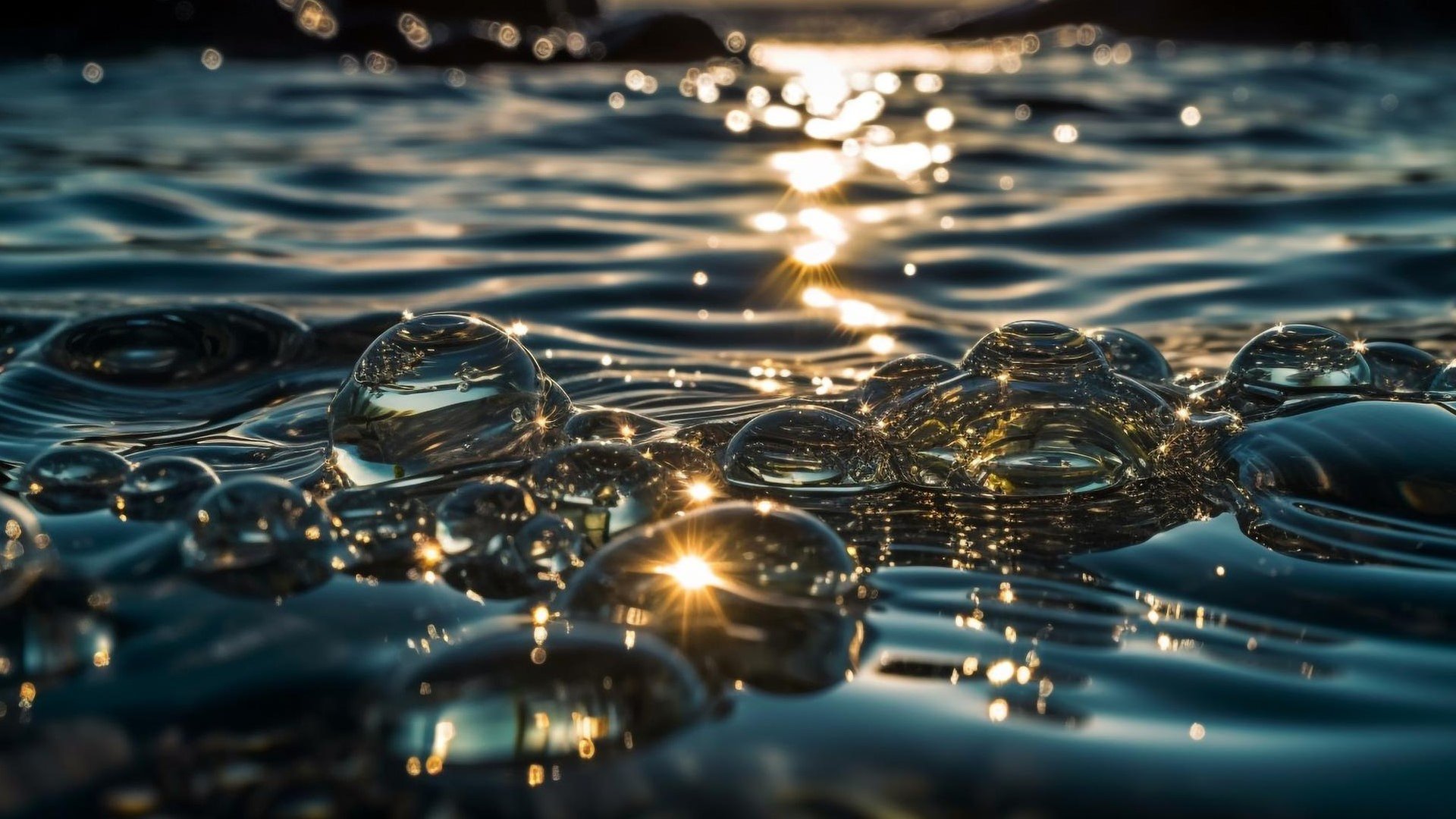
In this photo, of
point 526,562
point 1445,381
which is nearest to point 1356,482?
point 1445,381

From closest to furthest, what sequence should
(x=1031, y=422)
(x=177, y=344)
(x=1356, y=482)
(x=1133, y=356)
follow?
(x=1356, y=482)
(x=1031, y=422)
(x=1133, y=356)
(x=177, y=344)

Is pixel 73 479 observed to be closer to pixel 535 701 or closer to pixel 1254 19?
pixel 535 701

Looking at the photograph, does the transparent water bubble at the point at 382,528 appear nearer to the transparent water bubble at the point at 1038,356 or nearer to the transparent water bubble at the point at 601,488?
the transparent water bubble at the point at 601,488

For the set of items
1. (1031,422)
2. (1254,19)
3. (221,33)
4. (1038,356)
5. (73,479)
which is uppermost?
(1254,19)

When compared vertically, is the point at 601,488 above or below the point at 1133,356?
below

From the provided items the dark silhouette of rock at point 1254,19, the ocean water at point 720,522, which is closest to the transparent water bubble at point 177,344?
the ocean water at point 720,522

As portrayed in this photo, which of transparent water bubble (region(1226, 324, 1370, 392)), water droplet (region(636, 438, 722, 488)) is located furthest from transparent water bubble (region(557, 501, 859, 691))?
transparent water bubble (region(1226, 324, 1370, 392))
